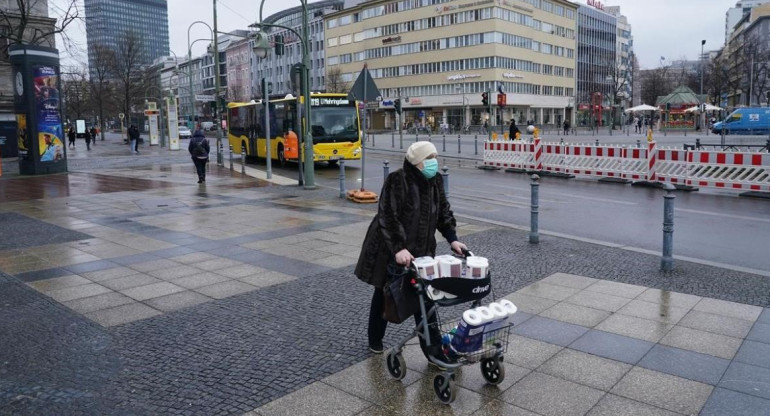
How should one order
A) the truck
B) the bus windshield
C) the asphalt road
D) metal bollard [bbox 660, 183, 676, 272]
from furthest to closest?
the truck < the bus windshield < the asphalt road < metal bollard [bbox 660, 183, 676, 272]

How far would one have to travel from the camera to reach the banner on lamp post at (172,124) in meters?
43.4

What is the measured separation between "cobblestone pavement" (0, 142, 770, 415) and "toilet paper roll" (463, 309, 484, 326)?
0.59 m

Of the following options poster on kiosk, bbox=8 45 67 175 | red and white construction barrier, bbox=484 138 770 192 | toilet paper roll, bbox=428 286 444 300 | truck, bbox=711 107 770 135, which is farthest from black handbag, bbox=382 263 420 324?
truck, bbox=711 107 770 135

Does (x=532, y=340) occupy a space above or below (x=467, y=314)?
below

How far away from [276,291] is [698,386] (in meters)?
4.21

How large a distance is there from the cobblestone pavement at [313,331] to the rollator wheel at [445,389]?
6cm

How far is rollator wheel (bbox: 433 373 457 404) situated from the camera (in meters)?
4.02

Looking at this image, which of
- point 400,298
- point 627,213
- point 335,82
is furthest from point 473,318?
point 335,82

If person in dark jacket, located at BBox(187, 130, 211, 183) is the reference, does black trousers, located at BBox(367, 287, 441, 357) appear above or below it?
below

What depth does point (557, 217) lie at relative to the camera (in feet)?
40.6

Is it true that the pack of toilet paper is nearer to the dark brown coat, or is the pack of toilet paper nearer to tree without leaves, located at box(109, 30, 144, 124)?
the dark brown coat

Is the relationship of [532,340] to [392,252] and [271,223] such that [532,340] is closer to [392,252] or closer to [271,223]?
[392,252]

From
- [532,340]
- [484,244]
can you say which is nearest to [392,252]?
[532,340]

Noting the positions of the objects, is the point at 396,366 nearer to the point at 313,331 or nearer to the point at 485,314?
the point at 485,314
